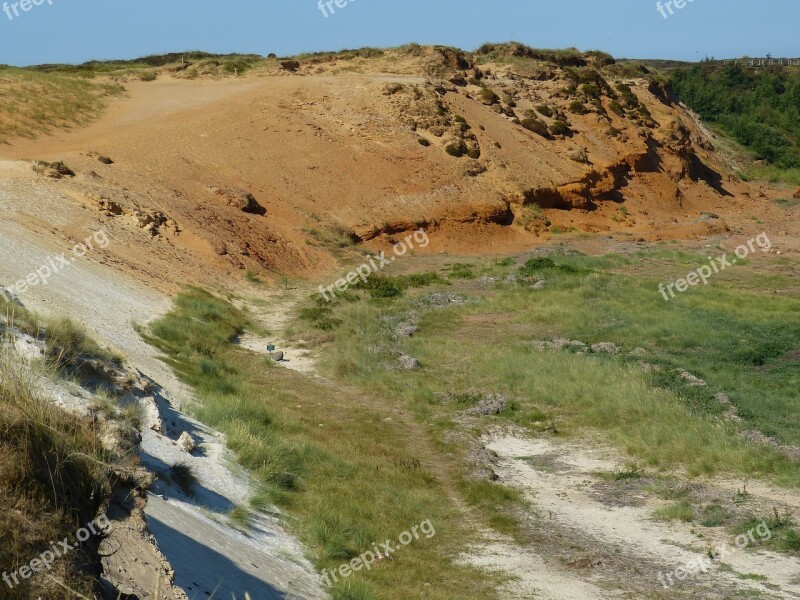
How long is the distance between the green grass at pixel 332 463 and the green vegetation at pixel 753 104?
50.2 meters

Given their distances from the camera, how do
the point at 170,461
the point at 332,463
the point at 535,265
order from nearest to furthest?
1. the point at 170,461
2. the point at 332,463
3. the point at 535,265

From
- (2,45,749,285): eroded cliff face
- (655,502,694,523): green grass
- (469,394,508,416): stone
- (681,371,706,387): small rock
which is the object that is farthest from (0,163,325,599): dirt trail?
(681,371,706,387): small rock

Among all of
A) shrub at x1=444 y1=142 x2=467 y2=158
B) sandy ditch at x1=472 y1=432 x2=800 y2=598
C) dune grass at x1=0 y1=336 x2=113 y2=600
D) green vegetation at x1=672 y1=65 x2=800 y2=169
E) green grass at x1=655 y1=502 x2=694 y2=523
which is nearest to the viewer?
dune grass at x1=0 y1=336 x2=113 y2=600

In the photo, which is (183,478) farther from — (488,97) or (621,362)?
(488,97)

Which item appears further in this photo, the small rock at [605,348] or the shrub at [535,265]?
the shrub at [535,265]

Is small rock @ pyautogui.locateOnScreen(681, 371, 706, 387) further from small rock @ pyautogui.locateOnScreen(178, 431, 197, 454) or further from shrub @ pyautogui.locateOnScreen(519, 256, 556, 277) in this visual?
shrub @ pyautogui.locateOnScreen(519, 256, 556, 277)

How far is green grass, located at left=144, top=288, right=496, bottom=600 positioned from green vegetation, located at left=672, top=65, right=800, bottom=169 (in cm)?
5023

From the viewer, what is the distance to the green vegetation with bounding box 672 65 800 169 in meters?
62.8

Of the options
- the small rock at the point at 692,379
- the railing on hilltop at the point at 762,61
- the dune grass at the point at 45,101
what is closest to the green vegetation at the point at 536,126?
the dune grass at the point at 45,101

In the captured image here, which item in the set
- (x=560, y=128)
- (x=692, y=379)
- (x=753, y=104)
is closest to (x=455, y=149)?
(x=560, y=128)

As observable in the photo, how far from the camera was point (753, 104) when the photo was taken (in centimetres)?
7638

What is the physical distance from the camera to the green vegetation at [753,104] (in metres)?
62.8

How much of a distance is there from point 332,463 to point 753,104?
240ft

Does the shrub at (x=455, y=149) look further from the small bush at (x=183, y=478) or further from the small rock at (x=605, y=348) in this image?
the small bush at (x=183, y=478)
